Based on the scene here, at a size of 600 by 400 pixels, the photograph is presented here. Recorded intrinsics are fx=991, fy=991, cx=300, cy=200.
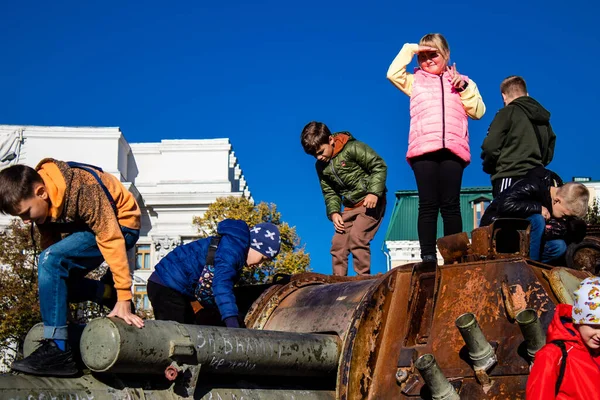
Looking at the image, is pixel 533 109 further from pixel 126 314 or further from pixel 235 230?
pixel 126 314

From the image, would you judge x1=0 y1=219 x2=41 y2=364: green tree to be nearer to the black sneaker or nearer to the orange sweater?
the orange sweater

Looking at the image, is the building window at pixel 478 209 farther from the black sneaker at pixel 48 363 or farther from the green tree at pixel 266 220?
the black sneaker at pixel 48 363

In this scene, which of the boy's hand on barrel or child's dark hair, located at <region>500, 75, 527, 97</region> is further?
child's dark hair, located at <region>500, 75, 527, 97</region>

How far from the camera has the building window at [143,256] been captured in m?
54.5

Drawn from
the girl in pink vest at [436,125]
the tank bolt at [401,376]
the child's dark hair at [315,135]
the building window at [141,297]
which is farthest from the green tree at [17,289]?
the tank bolt at [401,376]

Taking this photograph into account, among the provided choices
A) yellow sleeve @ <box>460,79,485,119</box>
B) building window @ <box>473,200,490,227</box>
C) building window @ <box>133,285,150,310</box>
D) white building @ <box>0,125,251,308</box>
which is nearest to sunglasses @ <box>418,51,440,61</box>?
yellow sleeve @ <box>460,79,485,119</box>

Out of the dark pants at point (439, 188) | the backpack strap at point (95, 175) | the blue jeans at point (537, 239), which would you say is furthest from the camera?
the dark pants at point (439, 188)

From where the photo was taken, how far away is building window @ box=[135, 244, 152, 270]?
54500mm

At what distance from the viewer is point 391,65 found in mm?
7176

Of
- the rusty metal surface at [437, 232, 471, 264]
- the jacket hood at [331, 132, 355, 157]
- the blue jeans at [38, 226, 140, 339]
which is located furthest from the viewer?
the jacket hood at [331, 132, 355, 157]

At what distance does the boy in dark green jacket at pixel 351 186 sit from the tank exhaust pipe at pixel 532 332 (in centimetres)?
320

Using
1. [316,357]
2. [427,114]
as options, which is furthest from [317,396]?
[427,114]

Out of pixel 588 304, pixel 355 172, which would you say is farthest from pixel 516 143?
pixel 588 304

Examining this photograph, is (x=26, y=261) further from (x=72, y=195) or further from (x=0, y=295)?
(x=72, y=195)
